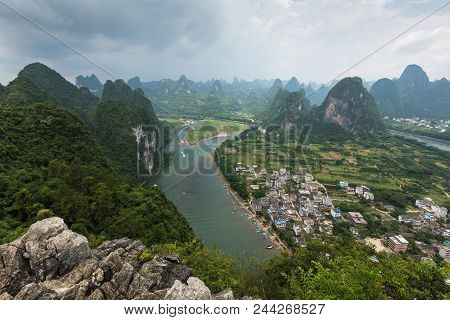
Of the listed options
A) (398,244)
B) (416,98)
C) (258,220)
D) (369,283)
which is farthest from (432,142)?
(369,283)

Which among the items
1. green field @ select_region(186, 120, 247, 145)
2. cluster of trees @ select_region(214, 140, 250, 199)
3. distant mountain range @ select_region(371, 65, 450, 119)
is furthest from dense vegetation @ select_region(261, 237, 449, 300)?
distant mountain range @ select_region(371, 65, 450, 119)

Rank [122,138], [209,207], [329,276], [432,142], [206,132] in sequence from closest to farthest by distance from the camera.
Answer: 1. [329,276]
2. [209,207]
3. [122,138]
4. [432,142]
5. [206,132]

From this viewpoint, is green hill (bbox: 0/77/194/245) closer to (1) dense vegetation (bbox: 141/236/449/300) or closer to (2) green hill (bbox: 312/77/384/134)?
(1) dense vegetation (bbox: 141/236/449/300)

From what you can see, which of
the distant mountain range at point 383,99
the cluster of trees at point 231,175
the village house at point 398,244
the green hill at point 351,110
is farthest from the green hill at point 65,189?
the distant mountain range at point 383,99

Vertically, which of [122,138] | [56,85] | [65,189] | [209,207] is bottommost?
[209,207]

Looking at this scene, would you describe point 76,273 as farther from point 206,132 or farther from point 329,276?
point 206,132

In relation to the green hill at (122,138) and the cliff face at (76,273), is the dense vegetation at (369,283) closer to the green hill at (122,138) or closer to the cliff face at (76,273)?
the cliff face at (76,273)

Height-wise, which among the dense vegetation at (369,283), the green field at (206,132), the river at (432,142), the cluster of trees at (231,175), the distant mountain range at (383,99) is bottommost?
the cluster of trees at (231,175)
